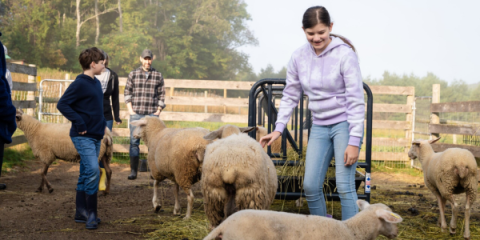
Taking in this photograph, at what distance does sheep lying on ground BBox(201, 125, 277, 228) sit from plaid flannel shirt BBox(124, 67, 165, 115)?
184 inches

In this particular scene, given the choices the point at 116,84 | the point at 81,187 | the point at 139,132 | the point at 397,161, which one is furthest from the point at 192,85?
the point at 81,187

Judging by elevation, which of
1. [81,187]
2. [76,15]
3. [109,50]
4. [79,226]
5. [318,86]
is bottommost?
[79,226]

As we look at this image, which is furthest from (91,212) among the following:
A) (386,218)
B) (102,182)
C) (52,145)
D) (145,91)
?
(145,91)

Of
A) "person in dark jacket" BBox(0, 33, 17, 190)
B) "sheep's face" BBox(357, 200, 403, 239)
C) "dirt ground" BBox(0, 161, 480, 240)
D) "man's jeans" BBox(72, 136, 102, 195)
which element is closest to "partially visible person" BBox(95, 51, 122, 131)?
"dirt ground" BBox(0, 161, 480, 240)

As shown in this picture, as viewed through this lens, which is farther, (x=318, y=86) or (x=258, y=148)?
(x=258, y=148)

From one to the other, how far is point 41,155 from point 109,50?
38770 mm

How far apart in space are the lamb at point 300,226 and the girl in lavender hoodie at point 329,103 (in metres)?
0.26

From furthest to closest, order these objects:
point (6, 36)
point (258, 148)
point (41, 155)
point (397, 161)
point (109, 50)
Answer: point (109, 50), point (6, 36), point (397, 161), point (41, 155), point (258, 148)

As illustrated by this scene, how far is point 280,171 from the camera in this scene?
4.61 meters

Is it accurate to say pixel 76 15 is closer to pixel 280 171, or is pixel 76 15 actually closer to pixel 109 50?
pixel 109 50

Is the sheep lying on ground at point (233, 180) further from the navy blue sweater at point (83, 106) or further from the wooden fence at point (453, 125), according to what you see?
the wooden fence at point (453, 125)

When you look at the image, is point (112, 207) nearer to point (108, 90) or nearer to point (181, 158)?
point (181, 158)

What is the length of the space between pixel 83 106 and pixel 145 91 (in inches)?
135

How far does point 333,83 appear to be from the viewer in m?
2.90
